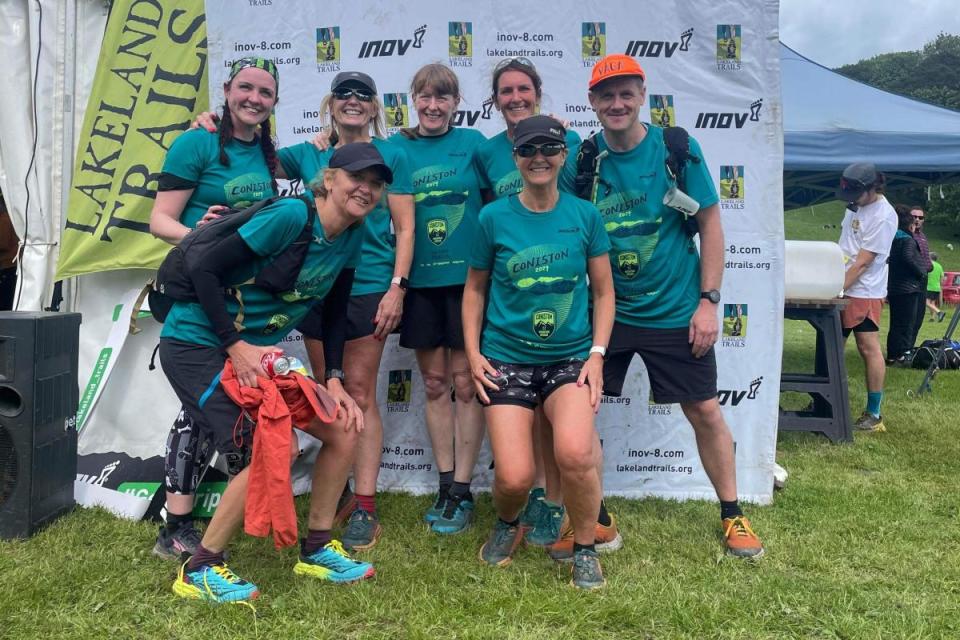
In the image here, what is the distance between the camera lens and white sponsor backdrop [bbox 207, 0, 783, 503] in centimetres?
376

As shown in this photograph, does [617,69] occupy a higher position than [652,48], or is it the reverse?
[652,48]

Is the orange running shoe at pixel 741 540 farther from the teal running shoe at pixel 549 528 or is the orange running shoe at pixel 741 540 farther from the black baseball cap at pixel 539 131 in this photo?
the black baseball cap at pixel 539 131

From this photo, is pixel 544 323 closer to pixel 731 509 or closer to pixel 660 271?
pixel 660 271

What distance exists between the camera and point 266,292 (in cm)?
254

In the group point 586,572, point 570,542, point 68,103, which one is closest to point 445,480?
point 570,542

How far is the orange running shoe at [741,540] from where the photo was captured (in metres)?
2.96

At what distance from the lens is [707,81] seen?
12.4 feet

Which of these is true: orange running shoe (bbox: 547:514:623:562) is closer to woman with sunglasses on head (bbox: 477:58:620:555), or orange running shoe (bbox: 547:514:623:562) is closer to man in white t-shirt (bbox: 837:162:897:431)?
woman with sunglasses on head (bbox: 477:58:620:555)

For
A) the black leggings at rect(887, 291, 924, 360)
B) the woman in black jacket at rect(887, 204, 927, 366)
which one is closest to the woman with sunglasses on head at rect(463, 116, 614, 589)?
the woman in black jacket at rect(887, 204, 927, 366)

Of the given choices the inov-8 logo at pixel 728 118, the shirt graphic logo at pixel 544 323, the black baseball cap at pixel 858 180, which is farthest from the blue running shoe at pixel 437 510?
the black baseball cap at pixel 858 180

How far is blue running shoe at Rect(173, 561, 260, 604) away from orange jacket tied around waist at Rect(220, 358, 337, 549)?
10.7 inches

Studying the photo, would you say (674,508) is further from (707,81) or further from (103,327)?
(103,327)

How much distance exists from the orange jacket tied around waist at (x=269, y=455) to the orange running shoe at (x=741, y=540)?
5.98ft

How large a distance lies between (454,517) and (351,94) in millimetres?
1987
